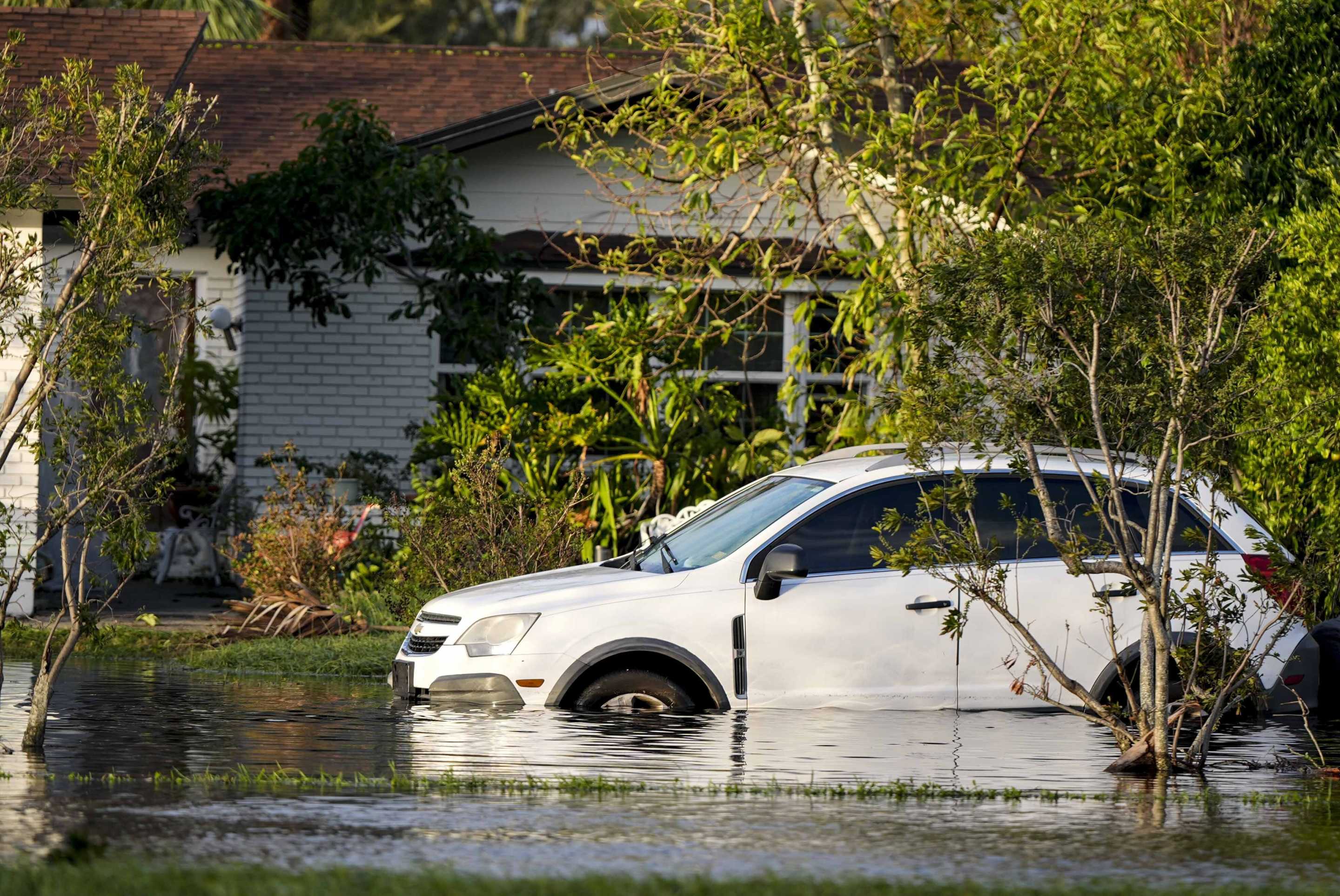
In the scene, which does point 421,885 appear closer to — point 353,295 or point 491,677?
point 491,677

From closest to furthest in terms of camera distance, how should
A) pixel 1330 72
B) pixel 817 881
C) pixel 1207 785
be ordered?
1. pixel 817 881
2. pixel 1207 785
3. pixel 1330 72

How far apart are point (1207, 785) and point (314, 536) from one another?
9.27 meters

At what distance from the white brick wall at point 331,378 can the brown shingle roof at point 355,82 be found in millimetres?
2065

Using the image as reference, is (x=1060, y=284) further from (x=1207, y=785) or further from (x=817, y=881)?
(x=817, y=881)

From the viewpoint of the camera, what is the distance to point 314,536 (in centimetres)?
1631

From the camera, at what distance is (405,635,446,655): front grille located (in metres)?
11.1

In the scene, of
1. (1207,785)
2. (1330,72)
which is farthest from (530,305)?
(1207,785)

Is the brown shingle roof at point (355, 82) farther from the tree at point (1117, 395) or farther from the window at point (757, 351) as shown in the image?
the tree at point (1117, 395)

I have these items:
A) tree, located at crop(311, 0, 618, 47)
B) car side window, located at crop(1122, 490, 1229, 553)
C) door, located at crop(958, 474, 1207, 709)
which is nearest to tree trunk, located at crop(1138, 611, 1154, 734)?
door, located at crop(958, 474, 1207, 709)

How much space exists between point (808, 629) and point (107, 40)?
1207cm

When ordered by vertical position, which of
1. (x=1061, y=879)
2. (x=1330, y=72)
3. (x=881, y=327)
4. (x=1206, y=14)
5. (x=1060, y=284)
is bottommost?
(x=1061, y=879)

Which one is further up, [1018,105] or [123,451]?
[1018,105]

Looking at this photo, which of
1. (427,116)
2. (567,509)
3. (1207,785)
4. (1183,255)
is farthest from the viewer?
(427,116)

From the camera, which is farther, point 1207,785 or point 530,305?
point 530,305
